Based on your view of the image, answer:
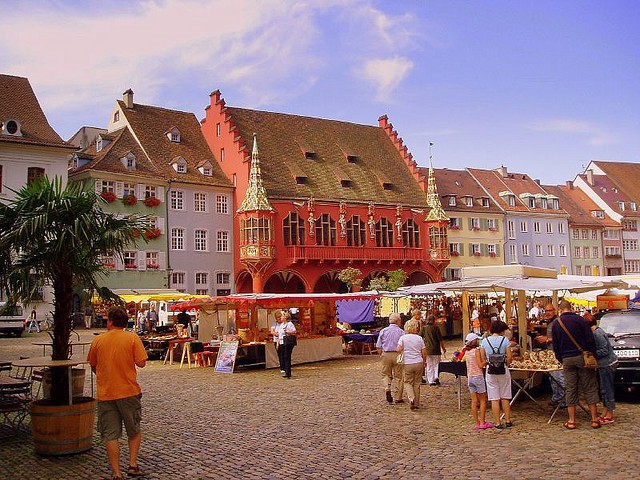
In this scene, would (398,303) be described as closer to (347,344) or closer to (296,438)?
(347,344)

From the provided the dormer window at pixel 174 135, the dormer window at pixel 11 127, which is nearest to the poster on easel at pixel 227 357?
the dormer window at pixel 11 127

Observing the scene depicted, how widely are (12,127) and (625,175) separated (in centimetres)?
6349

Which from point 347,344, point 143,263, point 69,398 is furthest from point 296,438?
point 143,263

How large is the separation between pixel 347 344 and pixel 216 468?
18.2 meters

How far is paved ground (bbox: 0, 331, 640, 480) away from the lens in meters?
8.20

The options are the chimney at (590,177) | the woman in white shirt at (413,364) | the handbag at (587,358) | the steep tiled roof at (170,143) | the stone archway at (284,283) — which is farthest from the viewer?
the chimney at (590,177)

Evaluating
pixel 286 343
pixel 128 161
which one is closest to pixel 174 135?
pixel 128 161

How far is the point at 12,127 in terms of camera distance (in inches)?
1495

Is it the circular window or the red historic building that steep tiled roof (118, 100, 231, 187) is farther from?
the circular window

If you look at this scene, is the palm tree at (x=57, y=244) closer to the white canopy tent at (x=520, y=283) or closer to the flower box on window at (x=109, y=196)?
the white canopy tent at (x=520, y=283)

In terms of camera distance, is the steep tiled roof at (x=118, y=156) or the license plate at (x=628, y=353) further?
the steep tiled roof at (x=118, y=156)

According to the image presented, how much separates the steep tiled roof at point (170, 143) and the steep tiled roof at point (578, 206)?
3730 centimetres

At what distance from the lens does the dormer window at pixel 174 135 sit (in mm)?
47750

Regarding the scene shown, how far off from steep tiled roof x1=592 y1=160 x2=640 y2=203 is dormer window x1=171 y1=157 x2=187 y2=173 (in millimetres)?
49560
